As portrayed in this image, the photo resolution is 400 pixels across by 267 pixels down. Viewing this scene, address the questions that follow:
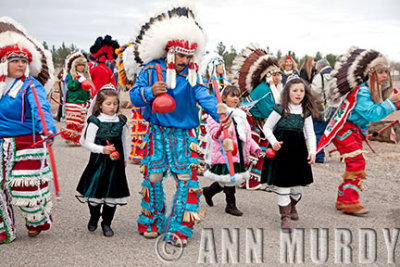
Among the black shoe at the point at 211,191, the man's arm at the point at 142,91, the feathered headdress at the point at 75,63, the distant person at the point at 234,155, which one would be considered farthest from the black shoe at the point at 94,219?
the feathered headdress at the point at 75,63

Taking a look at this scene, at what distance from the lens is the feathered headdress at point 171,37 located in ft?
13.3

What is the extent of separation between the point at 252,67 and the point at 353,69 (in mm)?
1556

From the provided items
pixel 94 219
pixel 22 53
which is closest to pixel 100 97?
pixel 22 53

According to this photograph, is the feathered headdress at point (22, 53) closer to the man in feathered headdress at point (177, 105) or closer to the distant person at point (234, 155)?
the man in feathered headdress at point (177, 105)

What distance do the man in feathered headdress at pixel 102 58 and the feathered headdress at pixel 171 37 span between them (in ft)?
15.8

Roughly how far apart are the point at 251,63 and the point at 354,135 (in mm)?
1857

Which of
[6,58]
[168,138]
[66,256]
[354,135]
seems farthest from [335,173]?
[6,58]

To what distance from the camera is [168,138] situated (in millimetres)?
4176

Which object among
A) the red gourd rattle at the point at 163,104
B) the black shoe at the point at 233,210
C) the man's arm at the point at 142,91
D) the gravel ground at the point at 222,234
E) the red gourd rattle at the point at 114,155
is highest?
the man's arm at the point at 142,91

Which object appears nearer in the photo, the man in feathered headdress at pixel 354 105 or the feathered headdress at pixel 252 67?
the man in feathered headdress at pixel 354 105

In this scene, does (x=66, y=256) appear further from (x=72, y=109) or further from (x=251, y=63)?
(x=72, y=109)

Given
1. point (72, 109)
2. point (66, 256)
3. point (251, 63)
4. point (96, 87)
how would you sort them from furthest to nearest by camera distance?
point (72, 109) < point (96, 87) < point (251, 63) < point (66, 256)

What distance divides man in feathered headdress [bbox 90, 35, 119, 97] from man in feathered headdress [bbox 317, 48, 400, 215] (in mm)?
5049

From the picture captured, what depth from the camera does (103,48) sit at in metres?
9.15
